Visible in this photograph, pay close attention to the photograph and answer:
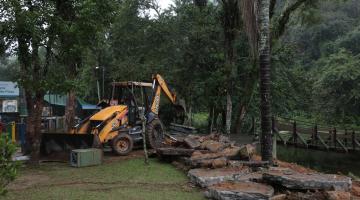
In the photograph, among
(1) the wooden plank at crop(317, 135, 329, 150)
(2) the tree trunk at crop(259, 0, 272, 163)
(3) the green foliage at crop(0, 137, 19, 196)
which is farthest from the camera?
(1) the wooden plank at crop(317, 135, 329, 150)

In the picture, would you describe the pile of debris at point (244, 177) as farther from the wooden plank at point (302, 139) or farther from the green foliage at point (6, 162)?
the wooden plank at point (302, 139)

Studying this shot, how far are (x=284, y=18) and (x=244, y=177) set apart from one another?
1377 centimetres

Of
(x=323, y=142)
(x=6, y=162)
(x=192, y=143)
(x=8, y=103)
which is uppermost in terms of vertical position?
(x=8, y=103)

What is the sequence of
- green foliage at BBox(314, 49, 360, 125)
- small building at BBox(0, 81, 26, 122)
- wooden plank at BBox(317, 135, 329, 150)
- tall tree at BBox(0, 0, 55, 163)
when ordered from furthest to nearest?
1. green foliage at BBox(314, 49, 360, 125)
2. wooden plank at BBox(317, 135, 329, 150)
3. small building at BBox(0, 81, 26, 122)
4. tall tree at BBox(0, 0, 55, 163)

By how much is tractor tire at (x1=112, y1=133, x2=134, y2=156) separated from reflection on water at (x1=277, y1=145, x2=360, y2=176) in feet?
29.2

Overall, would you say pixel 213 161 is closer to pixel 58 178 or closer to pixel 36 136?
pixel 58 178

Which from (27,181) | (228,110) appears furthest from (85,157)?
(228,110)

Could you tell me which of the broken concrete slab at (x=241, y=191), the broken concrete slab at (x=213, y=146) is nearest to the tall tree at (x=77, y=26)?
the broken concrete slab at (x=213, y=146)

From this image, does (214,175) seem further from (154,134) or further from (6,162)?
(154,134)

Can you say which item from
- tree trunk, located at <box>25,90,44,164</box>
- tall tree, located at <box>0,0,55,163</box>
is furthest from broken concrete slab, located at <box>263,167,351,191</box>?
tree trunk, located at <box>25,90,44,164</box>

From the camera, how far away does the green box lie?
41.9 feet

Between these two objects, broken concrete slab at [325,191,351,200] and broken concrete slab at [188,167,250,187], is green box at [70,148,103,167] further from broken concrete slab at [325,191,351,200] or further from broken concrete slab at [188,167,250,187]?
broken concrete slab at [325,191,351,200]

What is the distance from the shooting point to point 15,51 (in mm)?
12000

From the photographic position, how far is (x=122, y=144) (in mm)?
15102
